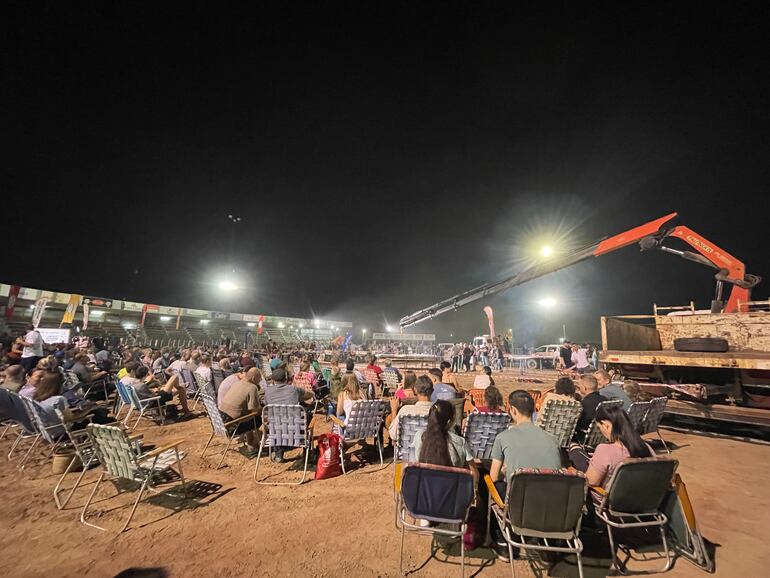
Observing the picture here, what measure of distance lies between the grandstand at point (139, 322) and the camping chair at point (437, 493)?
2915 cm

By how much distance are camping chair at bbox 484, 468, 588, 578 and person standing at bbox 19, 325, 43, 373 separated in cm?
1359

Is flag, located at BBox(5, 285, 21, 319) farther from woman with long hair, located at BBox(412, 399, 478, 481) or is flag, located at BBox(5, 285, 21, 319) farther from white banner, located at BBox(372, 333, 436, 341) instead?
woman with long hair, located at BBox(412, 399, 478, 481)

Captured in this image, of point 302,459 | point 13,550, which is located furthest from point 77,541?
point 302,459

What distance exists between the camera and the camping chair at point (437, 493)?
230 centimetres

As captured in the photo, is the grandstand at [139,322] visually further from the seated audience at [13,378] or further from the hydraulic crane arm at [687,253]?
the hydraulic crane arm at [687,253]

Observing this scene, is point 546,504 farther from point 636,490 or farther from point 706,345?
point 706,345

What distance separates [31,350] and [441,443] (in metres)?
13.5

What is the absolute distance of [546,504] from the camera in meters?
2.21

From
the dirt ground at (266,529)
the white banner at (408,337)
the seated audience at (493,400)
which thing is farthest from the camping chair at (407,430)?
the white banner at (408,337)

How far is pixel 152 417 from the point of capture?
7.61 metres

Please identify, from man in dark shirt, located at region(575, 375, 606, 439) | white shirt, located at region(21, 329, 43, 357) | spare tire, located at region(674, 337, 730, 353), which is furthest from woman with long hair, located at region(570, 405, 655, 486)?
white shirt, located at region(21, 329, 43, 357)

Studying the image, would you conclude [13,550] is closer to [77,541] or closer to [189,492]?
[77,541]

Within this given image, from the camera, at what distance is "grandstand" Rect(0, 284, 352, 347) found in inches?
998

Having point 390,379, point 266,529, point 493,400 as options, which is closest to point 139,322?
point 390,379
